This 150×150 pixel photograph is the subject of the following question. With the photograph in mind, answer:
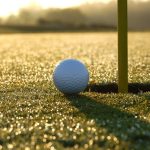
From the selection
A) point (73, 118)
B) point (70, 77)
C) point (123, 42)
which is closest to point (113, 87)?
point (123, 42)

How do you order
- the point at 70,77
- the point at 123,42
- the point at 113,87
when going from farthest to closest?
the point at 113,87 → the point at 123,42 → the point at 70,77

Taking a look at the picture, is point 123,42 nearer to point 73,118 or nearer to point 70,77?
point 70,77

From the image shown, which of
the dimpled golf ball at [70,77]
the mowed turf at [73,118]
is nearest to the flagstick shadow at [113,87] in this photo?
the mowed turf at [73,118]

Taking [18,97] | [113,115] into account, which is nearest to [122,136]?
[113,115]

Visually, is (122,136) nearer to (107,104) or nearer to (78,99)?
(107,104)

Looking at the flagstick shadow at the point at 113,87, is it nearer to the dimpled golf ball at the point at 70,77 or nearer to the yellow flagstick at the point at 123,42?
the yellow flagstick at the point at 123,42

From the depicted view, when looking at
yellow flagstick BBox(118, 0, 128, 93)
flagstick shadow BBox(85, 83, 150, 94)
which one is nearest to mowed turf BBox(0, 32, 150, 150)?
flagstick shadow BBox(85, 83, 150, 94)

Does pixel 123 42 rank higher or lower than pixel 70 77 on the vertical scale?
higher

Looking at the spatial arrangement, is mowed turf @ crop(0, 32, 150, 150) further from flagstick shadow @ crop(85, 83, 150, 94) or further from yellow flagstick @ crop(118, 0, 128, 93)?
yellow flagstick @ crop(118, 0, 128, 93)
